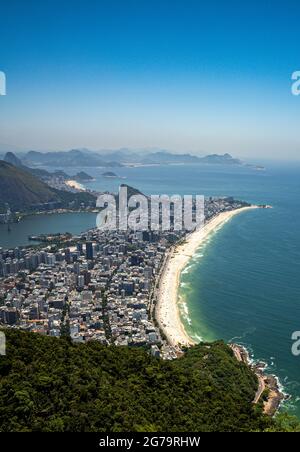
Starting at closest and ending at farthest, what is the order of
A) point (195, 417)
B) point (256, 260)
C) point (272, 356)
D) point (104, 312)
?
point (195, 417)
point (272, 356)
point (104, 312)
point (256, 260)

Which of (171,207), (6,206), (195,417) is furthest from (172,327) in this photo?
(6,206)

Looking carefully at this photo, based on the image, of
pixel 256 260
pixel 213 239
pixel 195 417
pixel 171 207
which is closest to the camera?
pixel 195 417

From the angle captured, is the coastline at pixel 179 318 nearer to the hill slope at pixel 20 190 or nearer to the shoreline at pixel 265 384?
the shoreline at pixel 265 384

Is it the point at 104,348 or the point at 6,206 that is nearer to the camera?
the point at 104,348

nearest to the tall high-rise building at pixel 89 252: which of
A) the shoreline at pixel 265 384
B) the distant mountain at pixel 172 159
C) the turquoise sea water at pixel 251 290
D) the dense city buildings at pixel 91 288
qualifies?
the dense city buildings at pixel 91 288

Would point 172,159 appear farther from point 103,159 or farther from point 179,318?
point 179,318

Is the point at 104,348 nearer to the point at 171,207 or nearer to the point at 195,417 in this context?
the point at 195,417
